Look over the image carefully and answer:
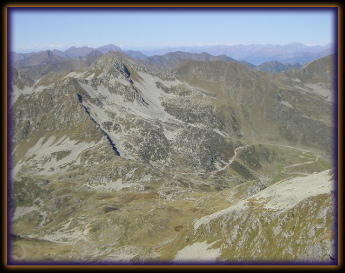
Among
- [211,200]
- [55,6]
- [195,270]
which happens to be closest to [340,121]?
[195,270]

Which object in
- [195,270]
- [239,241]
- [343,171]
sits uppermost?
[343,171]

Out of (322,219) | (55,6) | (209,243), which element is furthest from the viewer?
(209,243)

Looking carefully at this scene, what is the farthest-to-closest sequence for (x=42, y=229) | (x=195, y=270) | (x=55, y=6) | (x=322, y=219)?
(x=42, y=229) < (x=322, y=219) < (x=55, y=6) < (x=195, y=270)

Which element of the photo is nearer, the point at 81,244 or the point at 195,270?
the point at 195,270

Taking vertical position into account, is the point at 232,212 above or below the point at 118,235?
above

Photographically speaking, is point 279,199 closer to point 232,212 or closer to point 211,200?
point 232,212

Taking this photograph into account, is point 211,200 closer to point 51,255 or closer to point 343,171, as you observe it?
point 51,255

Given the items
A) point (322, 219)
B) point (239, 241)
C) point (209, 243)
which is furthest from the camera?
point (209, 243)

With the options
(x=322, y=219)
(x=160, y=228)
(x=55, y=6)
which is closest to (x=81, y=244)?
(x=160, y=228)

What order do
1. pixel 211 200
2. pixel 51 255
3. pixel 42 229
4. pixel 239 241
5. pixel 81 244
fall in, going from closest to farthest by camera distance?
pixel 239 241
pixel 51 255
pixel 81 244
pixel 211 200
pixel 42 229
